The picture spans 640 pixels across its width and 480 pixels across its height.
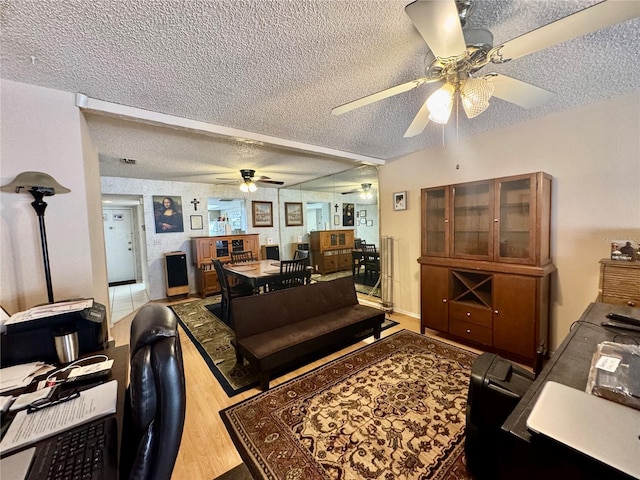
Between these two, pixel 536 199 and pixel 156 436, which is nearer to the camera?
pixel 156 436

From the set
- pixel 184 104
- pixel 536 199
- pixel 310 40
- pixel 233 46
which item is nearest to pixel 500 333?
pixel 536 199

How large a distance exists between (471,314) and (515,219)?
1.07 meters

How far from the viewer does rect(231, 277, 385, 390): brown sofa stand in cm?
220

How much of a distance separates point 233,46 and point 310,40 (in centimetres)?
44

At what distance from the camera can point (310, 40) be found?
4.57ft

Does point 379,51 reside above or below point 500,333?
above

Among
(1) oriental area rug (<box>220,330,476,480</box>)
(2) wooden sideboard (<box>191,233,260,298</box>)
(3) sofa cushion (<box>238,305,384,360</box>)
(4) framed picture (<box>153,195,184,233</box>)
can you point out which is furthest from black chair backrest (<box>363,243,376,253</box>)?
(4) framed picture (<box>153,195,184,233</box>)

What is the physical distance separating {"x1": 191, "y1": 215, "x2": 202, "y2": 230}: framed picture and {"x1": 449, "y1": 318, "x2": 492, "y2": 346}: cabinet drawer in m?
5.03

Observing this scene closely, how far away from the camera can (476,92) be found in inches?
54.2

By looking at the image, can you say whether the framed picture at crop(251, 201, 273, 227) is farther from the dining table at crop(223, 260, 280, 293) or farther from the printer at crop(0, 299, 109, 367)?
the printer at crop(0, 299, 109, 367)

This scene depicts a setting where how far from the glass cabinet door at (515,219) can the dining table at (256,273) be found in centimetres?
270

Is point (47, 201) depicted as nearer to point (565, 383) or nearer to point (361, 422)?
point (361, 422)

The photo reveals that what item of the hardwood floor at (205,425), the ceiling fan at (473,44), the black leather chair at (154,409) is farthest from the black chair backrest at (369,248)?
the black leather chair at (154,409)

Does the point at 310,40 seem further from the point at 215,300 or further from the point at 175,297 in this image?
the point at 175,297
